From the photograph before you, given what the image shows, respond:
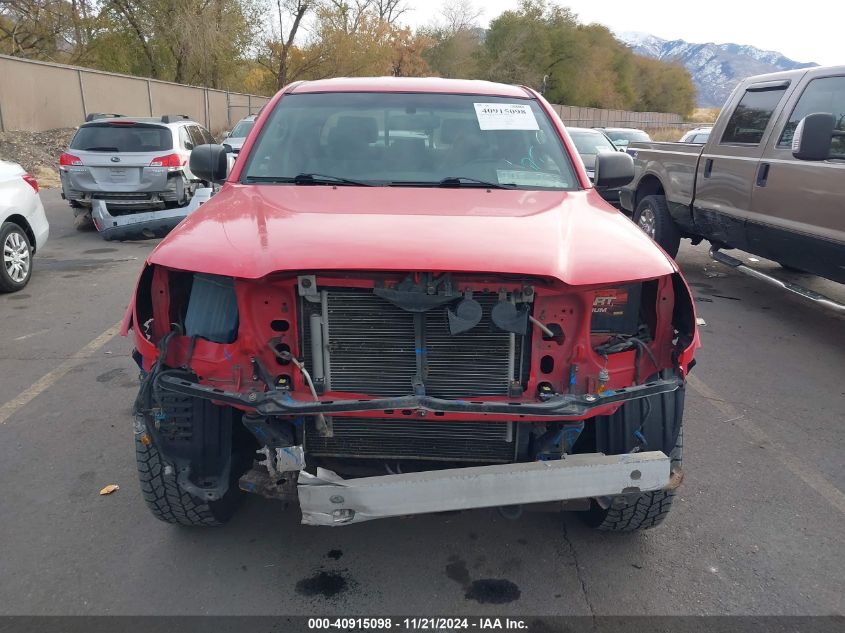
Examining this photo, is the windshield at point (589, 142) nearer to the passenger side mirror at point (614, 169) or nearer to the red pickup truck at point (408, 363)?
the passenger side mirror at point (614, 169)

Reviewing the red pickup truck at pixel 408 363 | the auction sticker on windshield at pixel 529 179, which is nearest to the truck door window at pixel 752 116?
the auction sticker on windshield at pixel 529 179

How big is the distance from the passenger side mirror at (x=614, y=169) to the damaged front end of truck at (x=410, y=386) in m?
1.71

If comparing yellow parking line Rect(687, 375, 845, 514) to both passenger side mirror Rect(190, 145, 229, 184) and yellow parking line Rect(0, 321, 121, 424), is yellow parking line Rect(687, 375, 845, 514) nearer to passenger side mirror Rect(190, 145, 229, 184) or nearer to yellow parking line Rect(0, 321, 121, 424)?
passenger side mirror Rect(190, 145, 229, 184)

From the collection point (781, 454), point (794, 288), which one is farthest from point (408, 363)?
point (794, 288)

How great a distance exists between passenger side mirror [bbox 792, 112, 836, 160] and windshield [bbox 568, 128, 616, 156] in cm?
804

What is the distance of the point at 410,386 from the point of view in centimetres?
241

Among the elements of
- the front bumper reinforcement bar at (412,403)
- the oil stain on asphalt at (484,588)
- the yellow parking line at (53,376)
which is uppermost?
the front bumper reinforcement bar at (412,403)

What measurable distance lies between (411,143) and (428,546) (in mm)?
2115

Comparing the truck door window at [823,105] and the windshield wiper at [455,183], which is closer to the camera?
→ the windshield wiper at [455,183]

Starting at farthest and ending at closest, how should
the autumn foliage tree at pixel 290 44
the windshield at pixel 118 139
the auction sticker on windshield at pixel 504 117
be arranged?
the autumn foliage tree at pixel 290 44
the windshield at pixel 118 139
the auction sticker on windshield at pixel 504 117

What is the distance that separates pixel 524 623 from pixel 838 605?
1286 mm

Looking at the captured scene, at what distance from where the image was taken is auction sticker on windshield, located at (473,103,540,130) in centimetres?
371

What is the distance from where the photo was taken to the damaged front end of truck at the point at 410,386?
88.7 inches

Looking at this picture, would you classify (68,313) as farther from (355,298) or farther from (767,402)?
(767,402)
